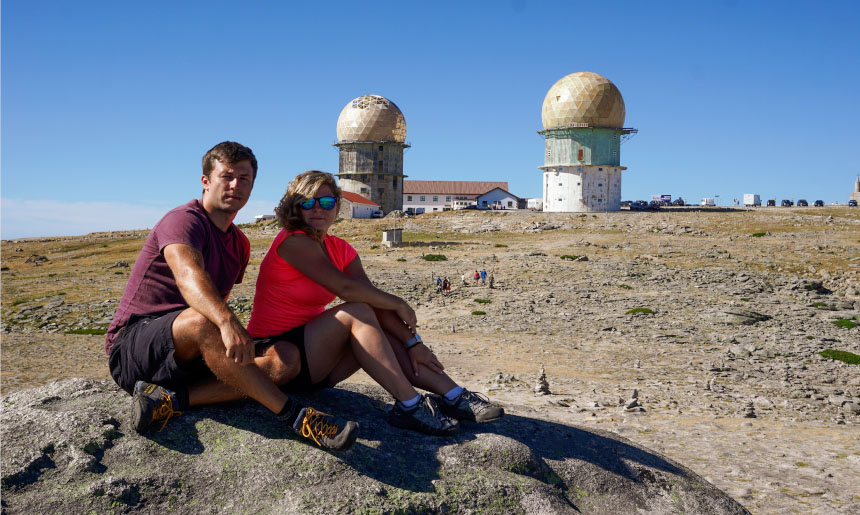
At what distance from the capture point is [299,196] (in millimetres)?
5340

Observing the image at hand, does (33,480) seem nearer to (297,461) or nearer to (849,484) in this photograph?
(297,461)

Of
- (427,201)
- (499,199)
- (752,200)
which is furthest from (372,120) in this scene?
(752,200)

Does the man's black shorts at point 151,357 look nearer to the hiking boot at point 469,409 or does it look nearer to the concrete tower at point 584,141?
the hiking boot at point 469,409

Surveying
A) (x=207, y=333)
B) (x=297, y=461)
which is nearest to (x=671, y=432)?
(x=297, y=461)

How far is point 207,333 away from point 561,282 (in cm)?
1999

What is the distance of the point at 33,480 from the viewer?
4180 mm

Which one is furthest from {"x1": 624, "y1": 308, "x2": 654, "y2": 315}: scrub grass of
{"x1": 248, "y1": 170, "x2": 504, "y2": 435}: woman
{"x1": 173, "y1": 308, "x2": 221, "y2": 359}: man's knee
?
{"x1": 173, "y1": 308, "x2": 221, "y2": 359}: man's knee

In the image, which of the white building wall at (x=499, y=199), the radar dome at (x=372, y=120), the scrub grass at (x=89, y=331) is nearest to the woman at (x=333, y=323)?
the scrub grass at (x=89, y=331)

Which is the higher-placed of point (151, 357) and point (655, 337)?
point (151, 357)

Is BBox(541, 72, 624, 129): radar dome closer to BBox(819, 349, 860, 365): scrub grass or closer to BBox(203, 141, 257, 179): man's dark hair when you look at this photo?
BBox(819, 349, 860, 365): scrub grass

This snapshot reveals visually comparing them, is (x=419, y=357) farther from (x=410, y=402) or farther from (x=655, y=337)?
(x=655, y=337)

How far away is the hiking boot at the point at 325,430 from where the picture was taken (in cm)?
448

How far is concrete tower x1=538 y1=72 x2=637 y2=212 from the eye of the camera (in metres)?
55.3

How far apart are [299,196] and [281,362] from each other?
4.29ft
